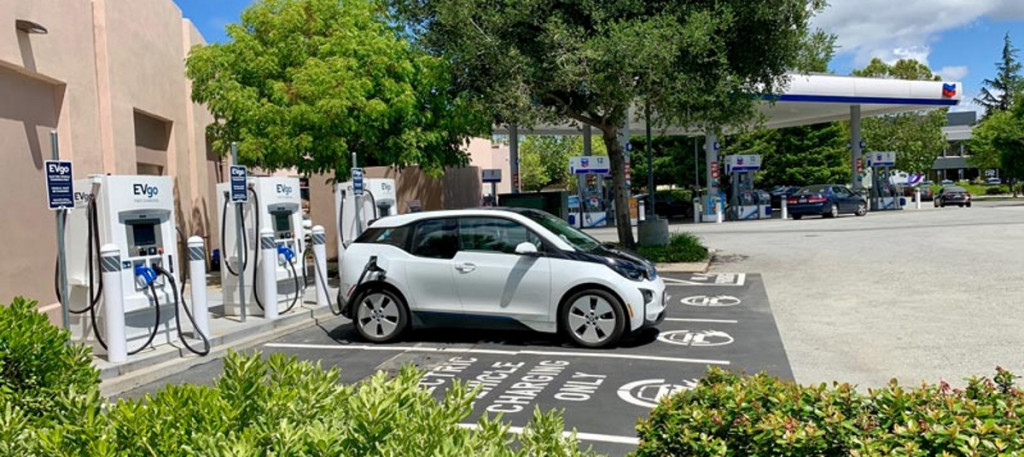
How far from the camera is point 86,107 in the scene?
1165 cm

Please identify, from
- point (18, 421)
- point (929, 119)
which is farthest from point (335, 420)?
point (929, 119)

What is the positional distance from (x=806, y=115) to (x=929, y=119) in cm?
2108

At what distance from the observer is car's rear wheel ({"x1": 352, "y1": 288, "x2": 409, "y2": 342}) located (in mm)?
8961

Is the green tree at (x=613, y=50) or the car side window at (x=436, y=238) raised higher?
the green tree at (x=613, y=50)

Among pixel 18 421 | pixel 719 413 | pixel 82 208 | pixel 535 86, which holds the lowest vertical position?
pixel 719 413

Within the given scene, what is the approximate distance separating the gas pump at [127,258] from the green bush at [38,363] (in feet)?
13.4

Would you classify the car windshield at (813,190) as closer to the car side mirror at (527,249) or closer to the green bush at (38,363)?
the car side mirror at (527,249)

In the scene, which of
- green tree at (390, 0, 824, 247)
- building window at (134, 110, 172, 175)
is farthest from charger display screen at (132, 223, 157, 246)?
green tree at (390, 0, 824, 247)

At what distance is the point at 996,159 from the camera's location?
53.1m

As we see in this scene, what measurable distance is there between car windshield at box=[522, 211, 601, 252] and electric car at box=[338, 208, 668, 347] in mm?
22

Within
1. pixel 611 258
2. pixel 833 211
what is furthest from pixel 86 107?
pixel 833 211

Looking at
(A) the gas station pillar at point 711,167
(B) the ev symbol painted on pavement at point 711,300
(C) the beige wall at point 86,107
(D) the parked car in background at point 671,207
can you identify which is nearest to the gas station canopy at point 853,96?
(A) the gas station pillar at point 711,167

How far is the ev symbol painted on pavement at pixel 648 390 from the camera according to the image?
623 centimetres

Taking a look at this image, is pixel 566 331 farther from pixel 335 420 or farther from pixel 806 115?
pixel 806 115
